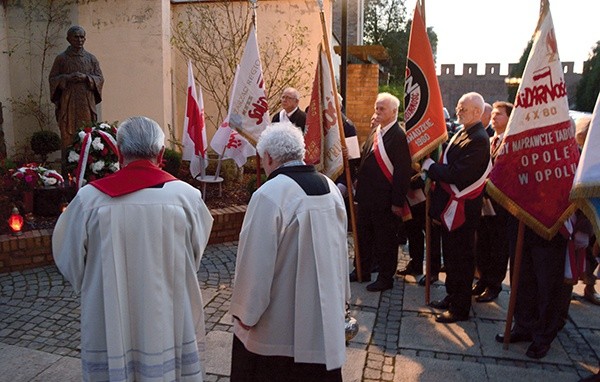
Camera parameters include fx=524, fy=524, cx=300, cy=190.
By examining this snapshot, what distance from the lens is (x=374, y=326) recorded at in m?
4.77

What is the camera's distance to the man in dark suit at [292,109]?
647cm

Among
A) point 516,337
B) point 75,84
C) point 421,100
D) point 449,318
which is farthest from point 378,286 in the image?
point 75,84

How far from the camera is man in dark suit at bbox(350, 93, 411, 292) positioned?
209 inches

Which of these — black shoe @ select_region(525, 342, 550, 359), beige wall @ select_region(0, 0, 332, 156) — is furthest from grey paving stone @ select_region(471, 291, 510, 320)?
beige wall @ select_region(0, 0, 332, 156)

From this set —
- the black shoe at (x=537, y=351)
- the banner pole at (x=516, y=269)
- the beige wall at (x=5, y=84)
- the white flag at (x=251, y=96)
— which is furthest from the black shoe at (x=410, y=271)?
the beige wall at (x=5, y=84)

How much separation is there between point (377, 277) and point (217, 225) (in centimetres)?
248

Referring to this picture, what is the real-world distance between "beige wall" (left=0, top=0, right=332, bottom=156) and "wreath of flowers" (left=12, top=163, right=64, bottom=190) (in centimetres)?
433

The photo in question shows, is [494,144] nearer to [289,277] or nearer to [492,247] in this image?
[492,247]

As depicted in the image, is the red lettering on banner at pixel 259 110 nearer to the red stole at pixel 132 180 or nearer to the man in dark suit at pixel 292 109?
the man in dark suit at pixel 292 109

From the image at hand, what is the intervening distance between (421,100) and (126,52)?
25.5ft

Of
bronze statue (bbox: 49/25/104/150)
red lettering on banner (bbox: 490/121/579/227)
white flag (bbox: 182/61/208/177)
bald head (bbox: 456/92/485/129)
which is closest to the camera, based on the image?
red lettering on banner (bbox: 490/121/579/227)

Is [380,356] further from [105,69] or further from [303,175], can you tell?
[105,69]

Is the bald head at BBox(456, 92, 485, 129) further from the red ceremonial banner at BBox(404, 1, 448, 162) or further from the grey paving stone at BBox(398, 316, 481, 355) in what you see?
the grey paving stone at BBox(398, 316, 481, 355)

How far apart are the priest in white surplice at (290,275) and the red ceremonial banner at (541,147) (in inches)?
78.0
